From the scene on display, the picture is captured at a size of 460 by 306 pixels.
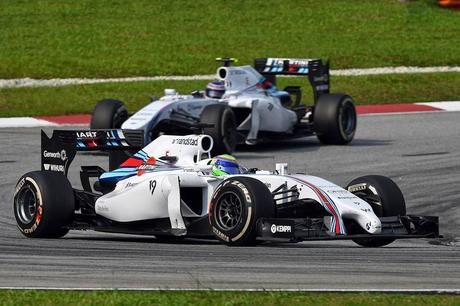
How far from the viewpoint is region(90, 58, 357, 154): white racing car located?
21.1 meters

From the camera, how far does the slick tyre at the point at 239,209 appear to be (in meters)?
11.7

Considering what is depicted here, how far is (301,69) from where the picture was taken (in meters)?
23.8

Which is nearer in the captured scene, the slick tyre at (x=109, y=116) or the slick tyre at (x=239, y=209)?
the slick tyre at (x=239, y=209)

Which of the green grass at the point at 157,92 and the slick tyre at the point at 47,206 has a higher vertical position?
the slick tyre at the point at 47,206

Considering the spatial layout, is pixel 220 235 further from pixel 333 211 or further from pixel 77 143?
pixel 77 143

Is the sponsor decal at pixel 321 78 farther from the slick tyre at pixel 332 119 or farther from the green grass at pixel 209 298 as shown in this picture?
the green grass at pixel 209 298

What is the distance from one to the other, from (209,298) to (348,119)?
14907mm

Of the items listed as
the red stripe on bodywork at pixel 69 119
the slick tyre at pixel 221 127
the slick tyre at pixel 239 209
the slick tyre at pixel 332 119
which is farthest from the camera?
the red stripe on bodywork at pixel 69 119

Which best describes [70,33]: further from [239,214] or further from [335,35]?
[239,214]

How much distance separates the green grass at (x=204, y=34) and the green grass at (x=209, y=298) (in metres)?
23.9

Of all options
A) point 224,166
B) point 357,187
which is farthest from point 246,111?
point 357,187

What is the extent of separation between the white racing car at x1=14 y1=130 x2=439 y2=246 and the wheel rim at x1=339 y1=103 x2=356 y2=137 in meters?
9.82

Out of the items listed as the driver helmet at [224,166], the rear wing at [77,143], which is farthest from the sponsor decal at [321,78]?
the driver helmet at [224,166]

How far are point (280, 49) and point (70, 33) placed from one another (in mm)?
6179
